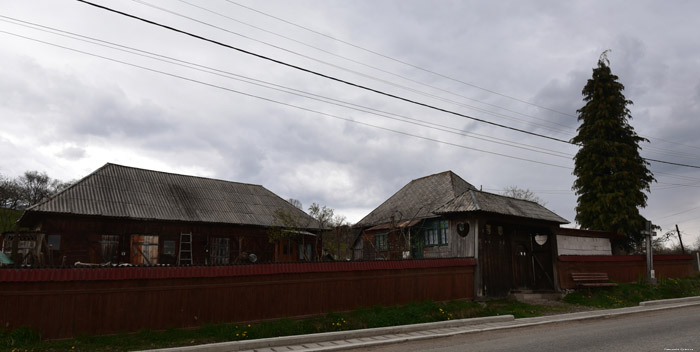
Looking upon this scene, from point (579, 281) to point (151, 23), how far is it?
19.9 meters

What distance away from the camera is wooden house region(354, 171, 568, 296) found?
17266mm

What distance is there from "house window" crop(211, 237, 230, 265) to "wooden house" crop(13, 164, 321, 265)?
0.19 feet

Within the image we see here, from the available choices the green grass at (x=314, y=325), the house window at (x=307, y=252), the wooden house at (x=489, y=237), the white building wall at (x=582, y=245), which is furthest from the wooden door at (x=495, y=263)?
the house window at (x=307, y=252)

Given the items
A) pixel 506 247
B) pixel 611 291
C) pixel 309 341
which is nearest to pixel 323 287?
pixel 309 341

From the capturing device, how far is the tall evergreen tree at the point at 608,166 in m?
25.6

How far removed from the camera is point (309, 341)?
9.59 metres

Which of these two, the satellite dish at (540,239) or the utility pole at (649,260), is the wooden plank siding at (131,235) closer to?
the satellite dish at (540,239)

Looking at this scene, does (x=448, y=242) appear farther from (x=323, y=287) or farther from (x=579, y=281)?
(x=323, y=287)

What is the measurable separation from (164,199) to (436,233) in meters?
15.5

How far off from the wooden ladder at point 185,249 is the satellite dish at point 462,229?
47.5 feet

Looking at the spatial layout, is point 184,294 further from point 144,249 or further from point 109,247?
point 144,249

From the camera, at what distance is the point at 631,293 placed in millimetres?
19328

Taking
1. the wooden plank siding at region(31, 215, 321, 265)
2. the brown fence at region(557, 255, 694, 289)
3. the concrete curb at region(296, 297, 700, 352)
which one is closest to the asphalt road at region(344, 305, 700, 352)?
the concrete curb at region(296, 297, 700, 352)

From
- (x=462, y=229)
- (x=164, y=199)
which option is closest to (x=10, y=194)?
(x=164, y=199)
